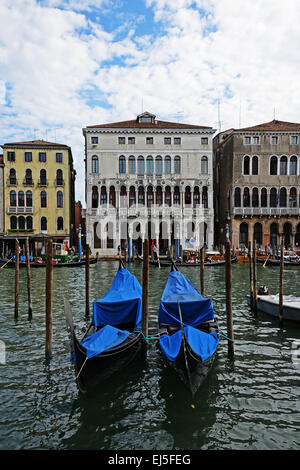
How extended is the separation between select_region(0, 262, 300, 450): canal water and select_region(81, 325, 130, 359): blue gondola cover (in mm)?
559

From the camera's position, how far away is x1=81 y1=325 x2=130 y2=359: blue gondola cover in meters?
4.52

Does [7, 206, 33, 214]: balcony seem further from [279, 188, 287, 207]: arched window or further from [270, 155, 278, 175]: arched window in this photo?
[279, 188, 287, 207]: arched window

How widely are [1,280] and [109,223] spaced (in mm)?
12637

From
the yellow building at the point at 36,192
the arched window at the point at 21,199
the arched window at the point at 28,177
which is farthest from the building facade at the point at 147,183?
the arched window at the point at 21,199

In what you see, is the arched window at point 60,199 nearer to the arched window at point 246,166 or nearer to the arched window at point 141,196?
the arched window at point 141,196

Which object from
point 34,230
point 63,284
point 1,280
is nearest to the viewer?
point 63,284

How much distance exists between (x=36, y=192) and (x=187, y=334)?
75.7ft

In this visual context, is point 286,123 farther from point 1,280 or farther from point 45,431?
point 45,431

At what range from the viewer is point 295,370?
5.38m

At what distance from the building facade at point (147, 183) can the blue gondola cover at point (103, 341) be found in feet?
69.0

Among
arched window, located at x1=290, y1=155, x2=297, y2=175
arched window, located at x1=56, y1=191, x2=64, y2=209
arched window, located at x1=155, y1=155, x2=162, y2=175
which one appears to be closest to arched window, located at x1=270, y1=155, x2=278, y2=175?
arched window, located at x1=290, y1=155, x2=297, y2=175
